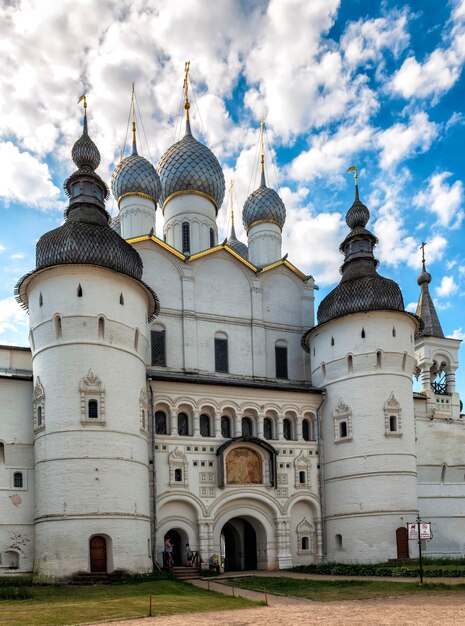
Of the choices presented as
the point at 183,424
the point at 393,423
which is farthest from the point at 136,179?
the point at 393,423

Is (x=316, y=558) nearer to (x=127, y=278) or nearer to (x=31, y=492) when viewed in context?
(x=31, y=492)

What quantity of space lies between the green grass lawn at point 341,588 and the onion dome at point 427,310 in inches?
676

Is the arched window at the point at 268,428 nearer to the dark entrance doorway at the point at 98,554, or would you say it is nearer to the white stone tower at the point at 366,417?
the white stone tower at the point at 366,417

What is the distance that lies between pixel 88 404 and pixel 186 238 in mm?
12097

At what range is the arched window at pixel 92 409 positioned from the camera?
2228 centimetres

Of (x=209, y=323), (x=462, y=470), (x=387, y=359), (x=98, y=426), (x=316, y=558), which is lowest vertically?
(x=316, y=558)

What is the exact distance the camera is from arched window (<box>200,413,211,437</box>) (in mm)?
26828

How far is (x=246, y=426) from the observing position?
27.8 m

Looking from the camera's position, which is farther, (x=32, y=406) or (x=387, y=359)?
(x=387, y=359)

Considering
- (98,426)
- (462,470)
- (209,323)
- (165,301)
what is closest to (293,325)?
(209,323)

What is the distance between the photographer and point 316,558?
2728 centimetres

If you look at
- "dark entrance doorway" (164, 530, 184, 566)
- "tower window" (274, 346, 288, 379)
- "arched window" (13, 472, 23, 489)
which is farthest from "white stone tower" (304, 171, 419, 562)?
"arched window" (13, 472, 23, 489)

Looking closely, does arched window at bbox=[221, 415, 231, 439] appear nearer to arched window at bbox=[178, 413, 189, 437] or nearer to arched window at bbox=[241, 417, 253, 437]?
arched window at bbox=[241, 417, 253, 437]

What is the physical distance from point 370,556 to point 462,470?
300 inches
